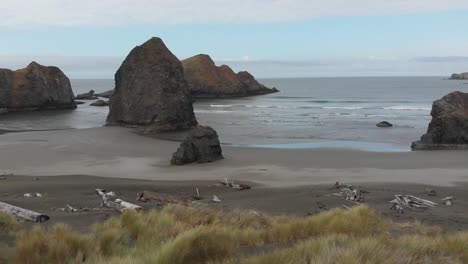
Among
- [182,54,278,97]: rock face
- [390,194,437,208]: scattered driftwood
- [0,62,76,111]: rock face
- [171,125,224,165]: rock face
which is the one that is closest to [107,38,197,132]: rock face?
[171,125,224,165]: rock face

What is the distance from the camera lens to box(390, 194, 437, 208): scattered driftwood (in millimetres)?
11883

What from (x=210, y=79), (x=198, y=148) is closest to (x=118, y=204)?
(x=198, y=148)

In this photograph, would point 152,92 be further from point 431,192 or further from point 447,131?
point 431,192

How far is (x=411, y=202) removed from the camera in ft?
40.0

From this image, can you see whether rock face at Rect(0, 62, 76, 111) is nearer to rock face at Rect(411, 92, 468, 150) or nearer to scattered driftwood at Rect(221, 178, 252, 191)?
rock face at Rect(411, 92, 468, 150)

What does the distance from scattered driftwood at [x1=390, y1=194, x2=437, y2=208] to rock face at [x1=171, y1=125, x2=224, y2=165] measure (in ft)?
29.3

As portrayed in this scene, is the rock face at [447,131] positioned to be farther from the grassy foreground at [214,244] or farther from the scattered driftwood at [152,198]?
the grassy foreground at [214,244]

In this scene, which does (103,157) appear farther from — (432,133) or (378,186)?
(432,133)

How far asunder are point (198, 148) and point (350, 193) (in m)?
8.01

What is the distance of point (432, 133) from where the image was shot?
24.6 metres

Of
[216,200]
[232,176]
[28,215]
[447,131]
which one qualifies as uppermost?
[447,131]

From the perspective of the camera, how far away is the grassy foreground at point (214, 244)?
14.1 feet

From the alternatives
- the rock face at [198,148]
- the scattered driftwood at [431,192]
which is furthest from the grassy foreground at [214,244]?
the rock face at [198,148]

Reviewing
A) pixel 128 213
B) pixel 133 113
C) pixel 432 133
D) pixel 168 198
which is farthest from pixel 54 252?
pixel 133 113
